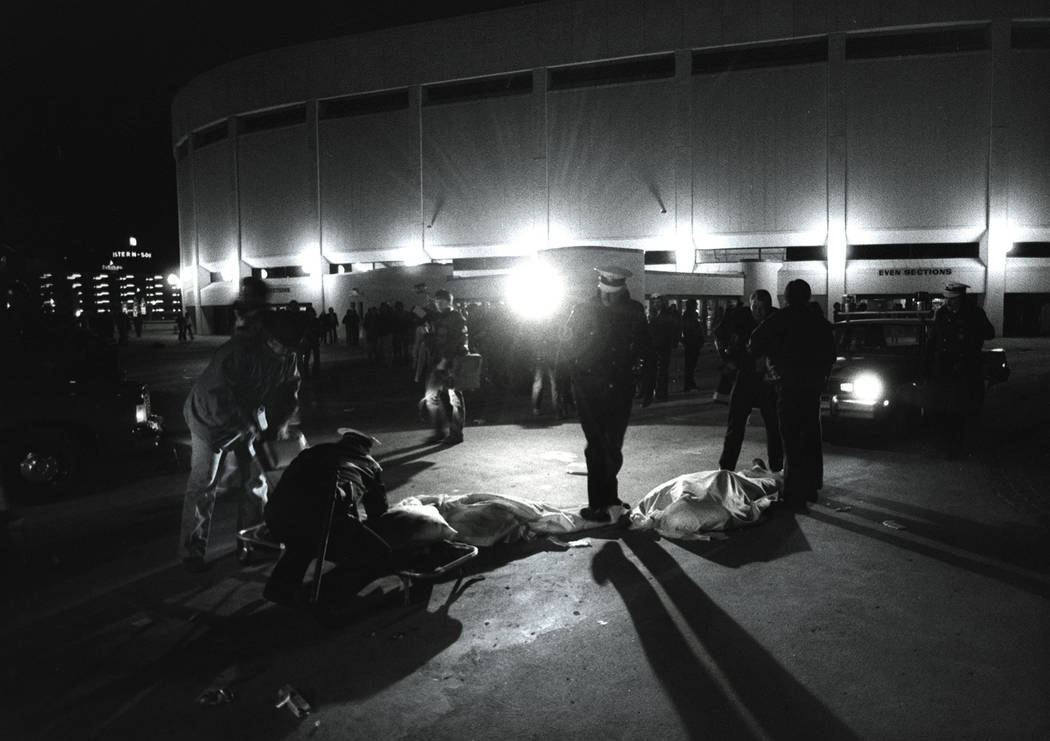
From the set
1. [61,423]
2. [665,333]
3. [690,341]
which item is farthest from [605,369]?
[690,341]

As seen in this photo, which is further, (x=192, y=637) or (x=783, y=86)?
(x=783, y=86)

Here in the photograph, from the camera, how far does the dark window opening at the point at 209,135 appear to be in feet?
162

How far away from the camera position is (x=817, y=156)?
3562cm

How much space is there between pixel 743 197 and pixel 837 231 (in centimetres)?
458

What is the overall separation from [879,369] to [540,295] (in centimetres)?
961

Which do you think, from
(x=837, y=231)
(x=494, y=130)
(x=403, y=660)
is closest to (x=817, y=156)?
(x=837, y=231)

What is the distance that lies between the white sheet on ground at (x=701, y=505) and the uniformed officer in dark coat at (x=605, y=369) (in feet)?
1.01

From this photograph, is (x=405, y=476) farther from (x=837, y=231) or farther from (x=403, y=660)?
(x=837, y=231)

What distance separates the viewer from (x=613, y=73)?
38219 millimetres

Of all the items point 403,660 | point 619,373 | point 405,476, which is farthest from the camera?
point 405,476

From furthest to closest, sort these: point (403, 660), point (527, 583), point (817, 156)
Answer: point (817, 156)
point (527, 583)
point (403, 660)

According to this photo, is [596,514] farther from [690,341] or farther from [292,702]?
[690,341]

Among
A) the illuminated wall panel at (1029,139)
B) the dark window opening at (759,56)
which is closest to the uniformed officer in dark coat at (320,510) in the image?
the dark window opening at (759,56)

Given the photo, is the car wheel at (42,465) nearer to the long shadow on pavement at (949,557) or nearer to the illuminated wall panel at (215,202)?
the long shadow on pavement at (949,557)
